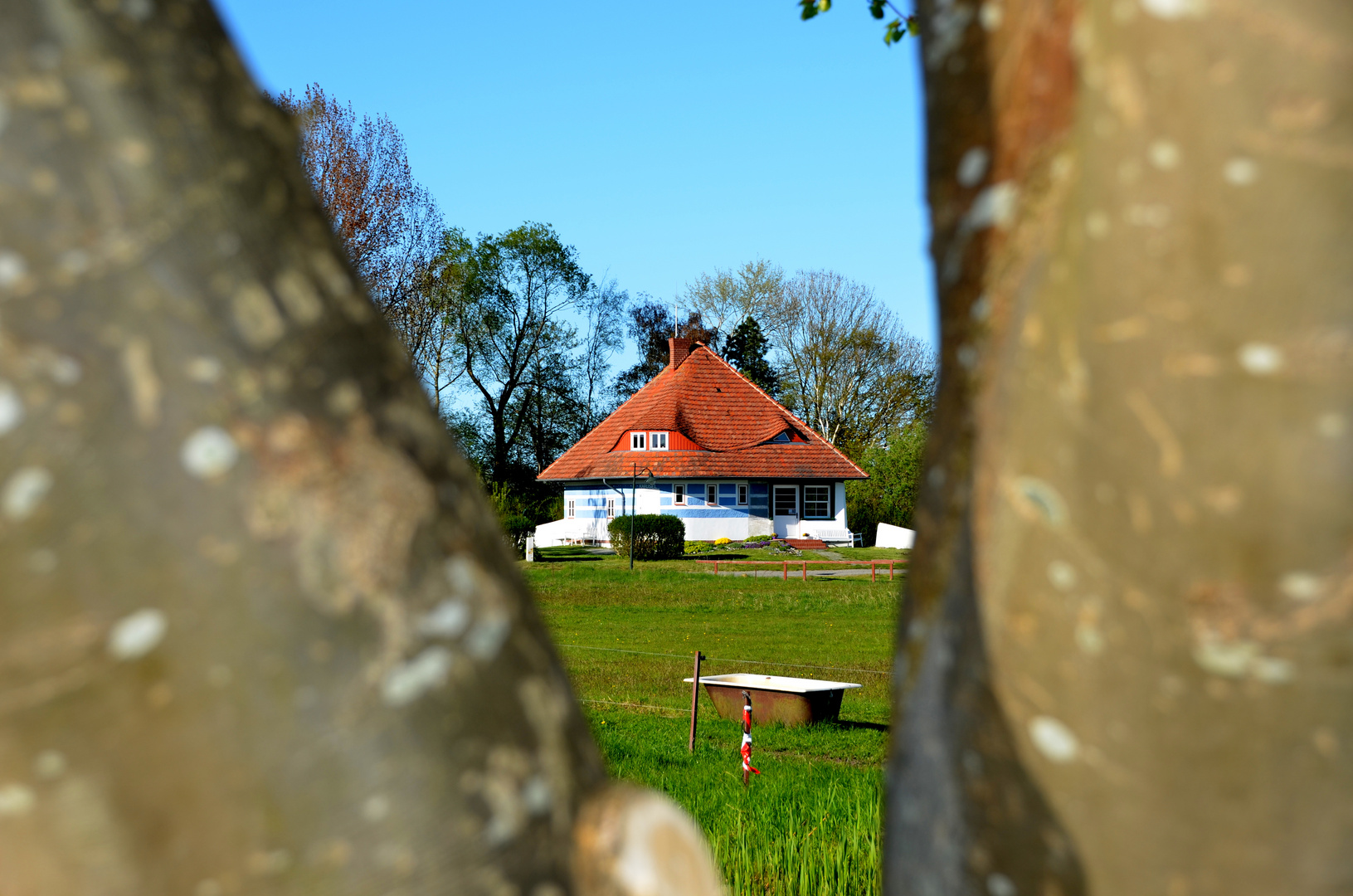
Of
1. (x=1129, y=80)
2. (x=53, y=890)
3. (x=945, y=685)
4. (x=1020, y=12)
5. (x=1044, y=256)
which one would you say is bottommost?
(x=53, y=890)

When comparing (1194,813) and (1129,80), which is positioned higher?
(1129,80)

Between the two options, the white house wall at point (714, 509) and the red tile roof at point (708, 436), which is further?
the red tile roof at point (708, 436)

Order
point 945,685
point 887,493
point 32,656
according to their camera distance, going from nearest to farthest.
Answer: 1. point 32,656
2. point 945,685
3. point 887,493

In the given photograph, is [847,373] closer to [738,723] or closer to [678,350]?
[678,350]

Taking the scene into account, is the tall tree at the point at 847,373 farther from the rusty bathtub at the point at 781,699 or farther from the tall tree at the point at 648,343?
the rusty bathtub at the point at 781,699

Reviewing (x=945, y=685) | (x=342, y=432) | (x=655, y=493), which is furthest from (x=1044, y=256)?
(x=655, y=493)

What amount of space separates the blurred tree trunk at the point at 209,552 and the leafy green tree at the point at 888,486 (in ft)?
135

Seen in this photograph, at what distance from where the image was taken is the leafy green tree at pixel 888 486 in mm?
41863

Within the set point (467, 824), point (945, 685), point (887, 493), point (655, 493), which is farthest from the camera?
point (887, 493)

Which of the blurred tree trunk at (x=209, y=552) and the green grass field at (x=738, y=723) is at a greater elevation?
the blurred tree trunk at (x=209, y=552)

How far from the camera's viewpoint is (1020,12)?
102 cm

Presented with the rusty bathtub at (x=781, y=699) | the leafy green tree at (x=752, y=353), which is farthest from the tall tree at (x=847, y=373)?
the rusty bathtub at (x=781, y=699)

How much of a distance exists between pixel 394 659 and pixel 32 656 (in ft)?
0.91

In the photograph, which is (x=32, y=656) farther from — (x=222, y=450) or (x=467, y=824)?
(x=467, y=824)
